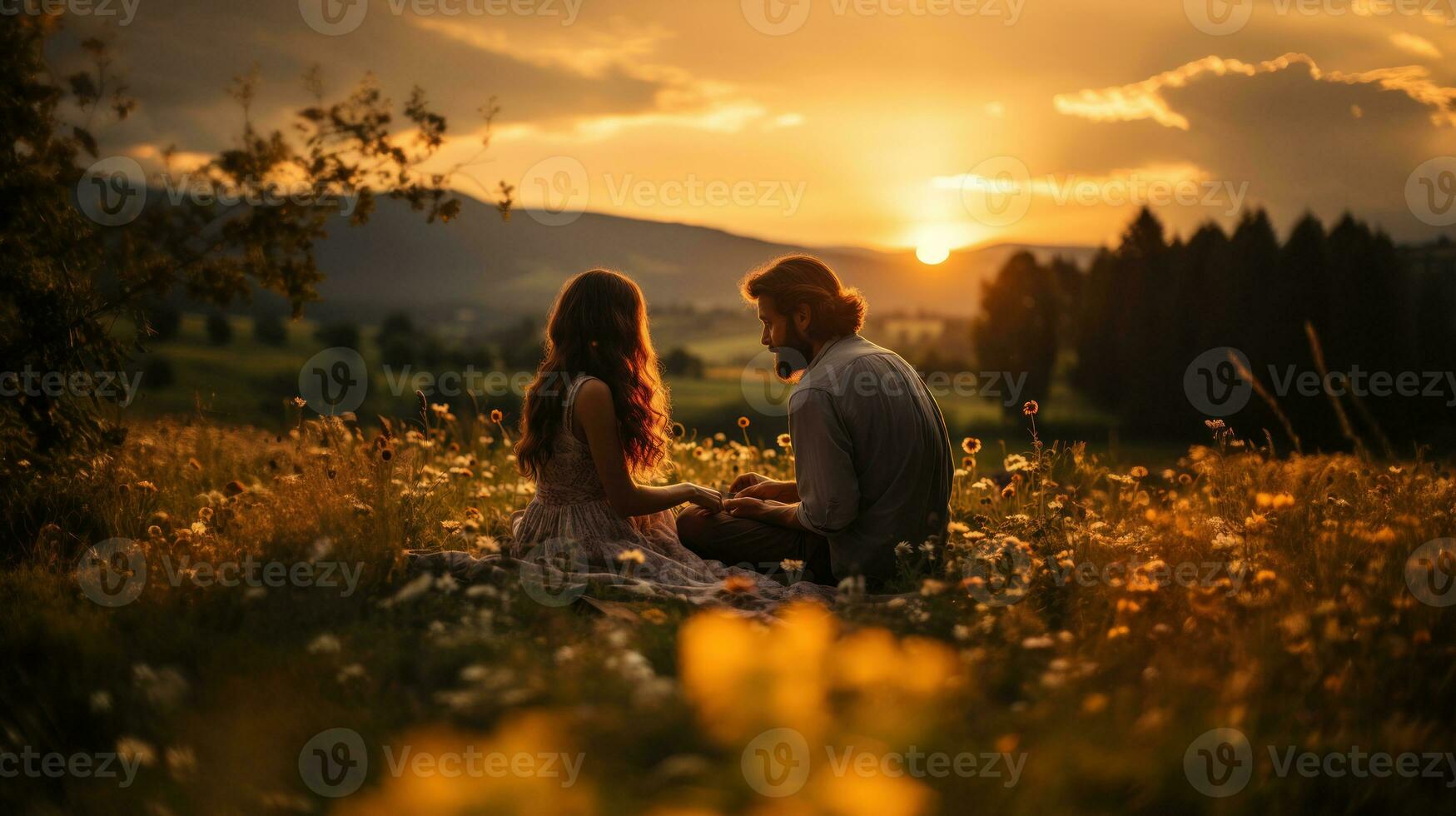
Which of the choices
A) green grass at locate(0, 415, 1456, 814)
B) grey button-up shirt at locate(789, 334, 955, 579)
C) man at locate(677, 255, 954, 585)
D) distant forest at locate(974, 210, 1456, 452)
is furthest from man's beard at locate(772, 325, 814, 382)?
distant forest at locate(974, 210, 1456, 452)

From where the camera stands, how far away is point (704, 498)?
5590 millimetres

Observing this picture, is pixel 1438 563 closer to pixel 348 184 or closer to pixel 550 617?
pixel 550 617

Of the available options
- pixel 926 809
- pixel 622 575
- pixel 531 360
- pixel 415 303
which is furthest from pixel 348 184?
pixel 415 303

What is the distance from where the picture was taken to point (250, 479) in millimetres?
7227

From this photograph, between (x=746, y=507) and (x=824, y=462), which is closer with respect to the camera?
(x=824, y=462)

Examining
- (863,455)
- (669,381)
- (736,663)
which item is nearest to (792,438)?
(863,455)

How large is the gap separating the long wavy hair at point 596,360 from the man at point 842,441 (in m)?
0.67

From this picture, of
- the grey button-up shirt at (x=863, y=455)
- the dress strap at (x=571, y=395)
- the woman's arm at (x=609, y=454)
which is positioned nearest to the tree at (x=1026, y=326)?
the grey button-up shirt at (x=863, y=455)

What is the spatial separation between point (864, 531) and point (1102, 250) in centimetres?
2464

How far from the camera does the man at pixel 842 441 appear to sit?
5121 millimetres

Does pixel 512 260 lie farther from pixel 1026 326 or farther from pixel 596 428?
pixel 596 428

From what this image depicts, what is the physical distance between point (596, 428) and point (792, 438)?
3.43 feet

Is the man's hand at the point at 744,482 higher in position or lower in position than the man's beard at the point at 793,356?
lower

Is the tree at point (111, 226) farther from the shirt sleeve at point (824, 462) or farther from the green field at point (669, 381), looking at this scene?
the green field at point (669, 381)
